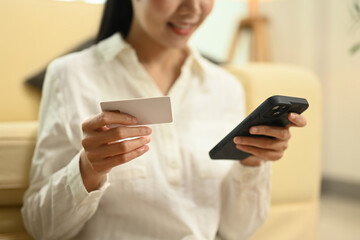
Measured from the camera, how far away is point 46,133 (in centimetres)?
70

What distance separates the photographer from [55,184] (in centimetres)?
65

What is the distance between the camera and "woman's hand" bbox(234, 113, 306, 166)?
58cm

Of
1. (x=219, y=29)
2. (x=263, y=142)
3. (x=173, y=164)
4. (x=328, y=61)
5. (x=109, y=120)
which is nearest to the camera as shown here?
(x=109, y=120)

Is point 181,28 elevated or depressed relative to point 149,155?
elevated

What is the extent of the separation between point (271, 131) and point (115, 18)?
42cm

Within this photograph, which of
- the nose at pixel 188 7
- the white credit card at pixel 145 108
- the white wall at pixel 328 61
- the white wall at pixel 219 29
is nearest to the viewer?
the white credit card at pixel 145 108

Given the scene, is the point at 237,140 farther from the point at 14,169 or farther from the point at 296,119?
the point at 14,169

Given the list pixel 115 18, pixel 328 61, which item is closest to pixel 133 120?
pixel 115 18

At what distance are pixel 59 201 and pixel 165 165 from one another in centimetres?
19

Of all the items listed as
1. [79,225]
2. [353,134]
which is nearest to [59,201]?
[79,225]

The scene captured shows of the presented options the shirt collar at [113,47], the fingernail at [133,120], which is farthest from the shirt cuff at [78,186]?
the shirt collar at [113,47]

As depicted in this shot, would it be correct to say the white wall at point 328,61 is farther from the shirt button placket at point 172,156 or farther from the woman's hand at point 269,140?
the shirt button placket at point 172,156

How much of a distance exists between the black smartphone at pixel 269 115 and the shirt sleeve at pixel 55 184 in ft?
0.63

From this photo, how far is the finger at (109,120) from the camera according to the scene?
0.52 meters
